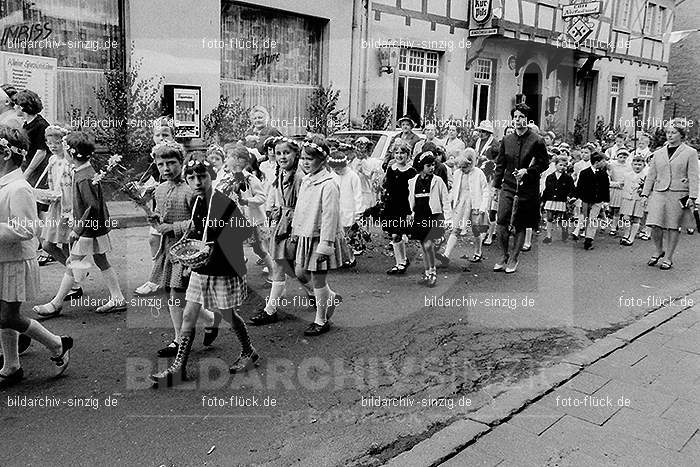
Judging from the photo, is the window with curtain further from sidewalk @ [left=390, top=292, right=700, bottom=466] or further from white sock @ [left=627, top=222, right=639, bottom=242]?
sidewalk @ [left=390, top=292, right=700, bottom=466]

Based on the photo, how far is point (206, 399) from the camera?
4473 millimetres

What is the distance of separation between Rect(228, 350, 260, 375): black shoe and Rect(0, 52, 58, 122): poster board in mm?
7230

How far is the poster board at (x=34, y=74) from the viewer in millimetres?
10375

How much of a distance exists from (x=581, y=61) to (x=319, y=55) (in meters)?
13.9

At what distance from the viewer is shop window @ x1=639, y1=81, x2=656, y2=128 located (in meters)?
30.9

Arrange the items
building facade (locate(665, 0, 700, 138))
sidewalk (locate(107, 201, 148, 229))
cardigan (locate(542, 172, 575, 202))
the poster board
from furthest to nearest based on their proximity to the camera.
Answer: building facade (locate(665, 0, 700, 138))
cardigan (locate(542, 172, 575, 202))
sidewalk (locate(107, 201, 148, 229))
the poster board

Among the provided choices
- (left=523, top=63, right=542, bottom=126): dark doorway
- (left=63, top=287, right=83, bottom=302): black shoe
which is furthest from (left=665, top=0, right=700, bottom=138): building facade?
(left=63, top=287, right=83, bottom=302): black shoe

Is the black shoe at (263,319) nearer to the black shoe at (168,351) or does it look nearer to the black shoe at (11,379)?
the black shoe at (168,351)

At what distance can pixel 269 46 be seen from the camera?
15953 millimetres

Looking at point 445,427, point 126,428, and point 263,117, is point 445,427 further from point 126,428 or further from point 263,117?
point 263,117

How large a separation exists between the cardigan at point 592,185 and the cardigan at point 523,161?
291cm

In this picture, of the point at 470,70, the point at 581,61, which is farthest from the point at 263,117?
the point at 581,61

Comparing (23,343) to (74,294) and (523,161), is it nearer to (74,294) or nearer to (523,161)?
(74,294)

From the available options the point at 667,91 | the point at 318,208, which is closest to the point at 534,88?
the point at 667,91
